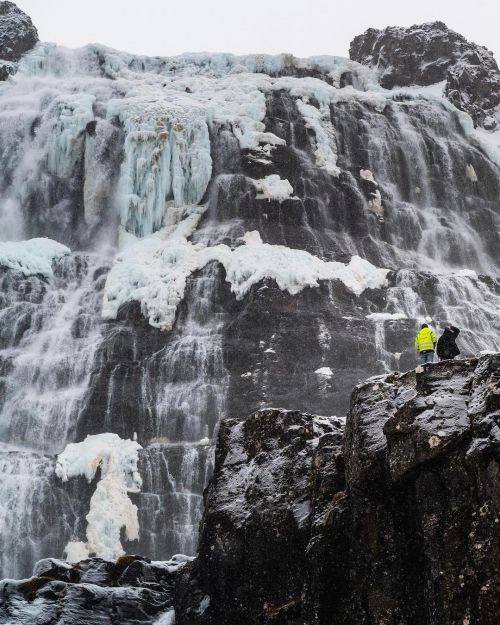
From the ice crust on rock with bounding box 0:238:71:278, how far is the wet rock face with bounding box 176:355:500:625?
1002 inches

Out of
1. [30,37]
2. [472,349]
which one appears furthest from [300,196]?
[30,37]

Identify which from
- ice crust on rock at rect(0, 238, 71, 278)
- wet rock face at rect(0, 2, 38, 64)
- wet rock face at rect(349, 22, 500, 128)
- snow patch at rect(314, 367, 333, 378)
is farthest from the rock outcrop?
snow patch at rect(314, 367, 333, 378)

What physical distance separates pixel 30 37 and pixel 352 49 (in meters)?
25.1

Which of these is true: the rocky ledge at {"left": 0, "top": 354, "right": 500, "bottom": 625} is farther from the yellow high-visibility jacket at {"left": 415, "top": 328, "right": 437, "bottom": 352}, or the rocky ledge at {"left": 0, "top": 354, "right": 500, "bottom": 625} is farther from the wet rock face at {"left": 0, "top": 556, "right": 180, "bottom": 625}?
the yellow high-visibility jacket at {"left": 415, "top": 328, "right": 437, "bottom": 352}

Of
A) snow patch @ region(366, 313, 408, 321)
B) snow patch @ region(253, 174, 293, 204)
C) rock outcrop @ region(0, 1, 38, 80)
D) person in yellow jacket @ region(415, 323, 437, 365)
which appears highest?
rock outcrop @ region(0, 1, 38, 80)

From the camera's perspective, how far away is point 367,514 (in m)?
11.2

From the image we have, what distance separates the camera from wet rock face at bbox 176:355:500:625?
9492 mm

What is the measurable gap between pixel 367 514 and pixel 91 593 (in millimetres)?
7579

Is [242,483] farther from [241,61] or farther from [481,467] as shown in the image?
[241,61]

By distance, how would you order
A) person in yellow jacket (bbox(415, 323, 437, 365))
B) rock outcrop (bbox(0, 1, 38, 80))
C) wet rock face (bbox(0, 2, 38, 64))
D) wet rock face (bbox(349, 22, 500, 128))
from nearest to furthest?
person in yellow jacket (bbox(415, 323, 437, 365)) → rock outcrop (bbox(0, 1, 38, 80)) → wet rock face (bbox(0, 2, 38, 64)) → wet rock face (bbox(349, 22, 500, 128))

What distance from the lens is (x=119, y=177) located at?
43.8 m

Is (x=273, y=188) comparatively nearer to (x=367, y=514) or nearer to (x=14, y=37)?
(x=14, y=37)

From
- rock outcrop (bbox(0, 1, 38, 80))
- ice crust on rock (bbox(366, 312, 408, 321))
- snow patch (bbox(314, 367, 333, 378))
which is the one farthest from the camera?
rock outcrop (bbox(0, 1, 38, 80))

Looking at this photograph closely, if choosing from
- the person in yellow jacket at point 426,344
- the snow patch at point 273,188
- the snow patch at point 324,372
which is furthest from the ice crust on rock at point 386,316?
the person in yellow jacket at point 426,344
